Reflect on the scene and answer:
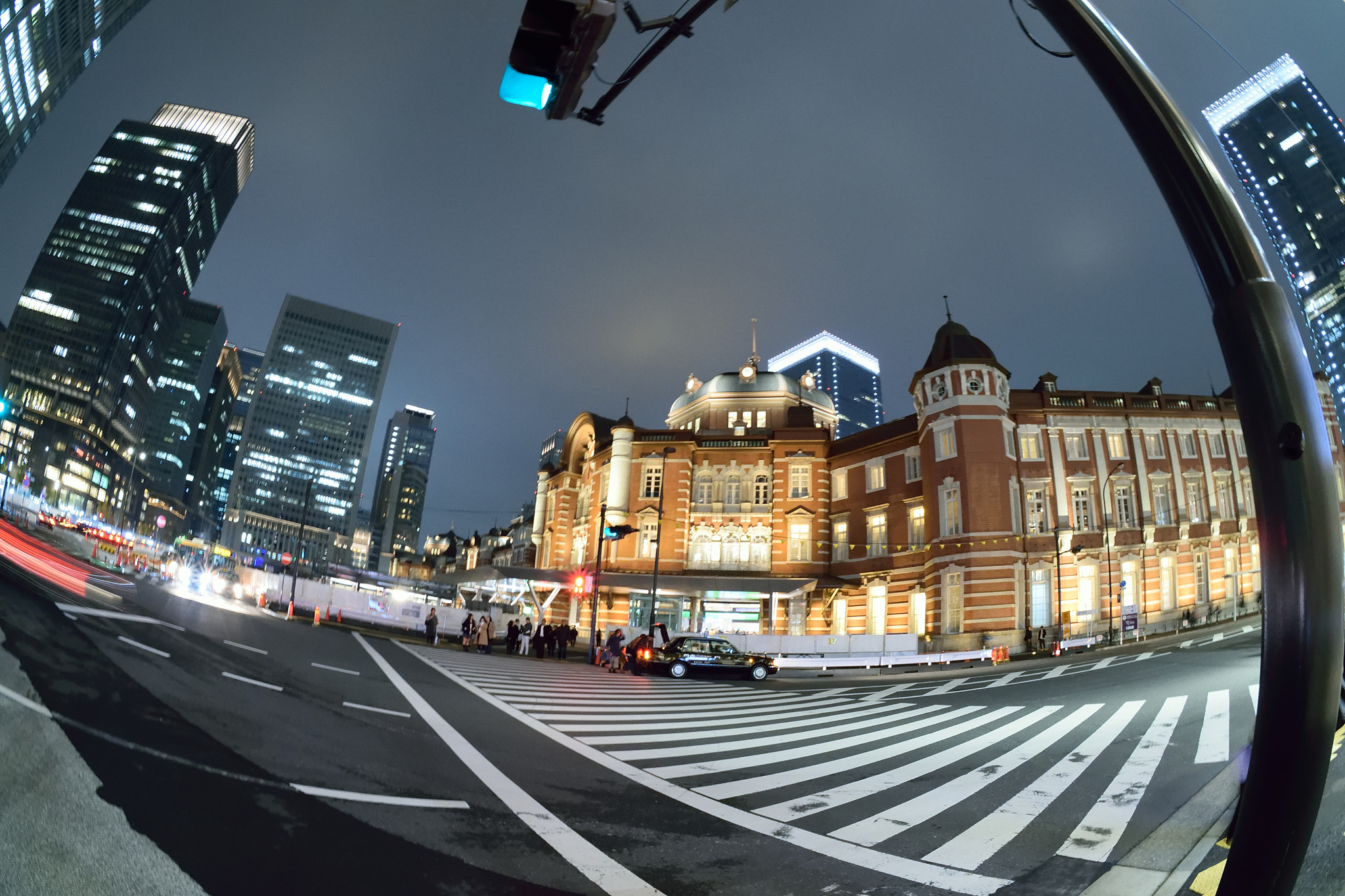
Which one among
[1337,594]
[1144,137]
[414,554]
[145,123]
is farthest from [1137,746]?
[145,123]

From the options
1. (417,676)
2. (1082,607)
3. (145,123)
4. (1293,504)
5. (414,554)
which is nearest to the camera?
(1293,504)

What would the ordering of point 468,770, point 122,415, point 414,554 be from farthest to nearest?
point 414,554 → point 122,415 → point 468,770

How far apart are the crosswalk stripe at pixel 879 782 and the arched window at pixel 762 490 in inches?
1180

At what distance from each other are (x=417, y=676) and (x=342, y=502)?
176581 millimetres

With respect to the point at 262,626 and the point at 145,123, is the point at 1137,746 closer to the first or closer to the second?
the point at 262,626

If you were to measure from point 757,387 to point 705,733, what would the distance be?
42538mm

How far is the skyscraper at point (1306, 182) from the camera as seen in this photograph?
4918 mm

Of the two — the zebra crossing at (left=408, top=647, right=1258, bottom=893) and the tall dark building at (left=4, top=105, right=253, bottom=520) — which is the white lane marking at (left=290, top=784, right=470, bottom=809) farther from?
the tall dark building at (left=4, top=105, right=253, bottom=520)

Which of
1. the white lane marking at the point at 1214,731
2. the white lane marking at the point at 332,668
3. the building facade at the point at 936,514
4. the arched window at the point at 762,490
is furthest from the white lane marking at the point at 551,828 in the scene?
the arched window at the point at 762,490

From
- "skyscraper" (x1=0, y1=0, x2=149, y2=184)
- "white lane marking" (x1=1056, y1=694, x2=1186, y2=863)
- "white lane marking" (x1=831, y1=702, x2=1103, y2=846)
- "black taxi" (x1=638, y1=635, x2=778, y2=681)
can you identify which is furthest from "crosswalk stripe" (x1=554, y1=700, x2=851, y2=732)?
"skyscraper" (x1=0, y1=0, x2=149, y2=184)

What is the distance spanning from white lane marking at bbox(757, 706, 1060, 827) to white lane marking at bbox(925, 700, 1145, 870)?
0.59 m

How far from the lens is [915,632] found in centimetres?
3262

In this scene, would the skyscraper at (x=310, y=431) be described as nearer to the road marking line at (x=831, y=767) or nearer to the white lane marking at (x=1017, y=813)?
the road marking line at (x=831, y=767)

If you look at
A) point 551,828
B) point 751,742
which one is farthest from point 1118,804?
point 551,828
